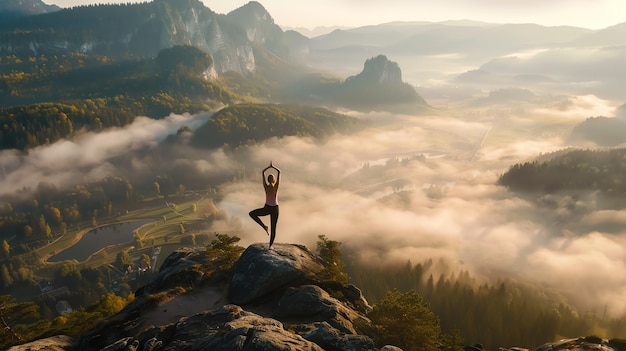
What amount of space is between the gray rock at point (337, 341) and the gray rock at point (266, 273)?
46.3 ft

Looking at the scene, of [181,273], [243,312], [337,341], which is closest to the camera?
[337,341]

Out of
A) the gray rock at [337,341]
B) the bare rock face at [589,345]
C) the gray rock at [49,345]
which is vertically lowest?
the bare rock face at [589,345]

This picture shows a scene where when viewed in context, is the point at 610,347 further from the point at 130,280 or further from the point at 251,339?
the point at 130,280

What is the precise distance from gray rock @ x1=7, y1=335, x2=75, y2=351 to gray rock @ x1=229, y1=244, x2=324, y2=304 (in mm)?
15522

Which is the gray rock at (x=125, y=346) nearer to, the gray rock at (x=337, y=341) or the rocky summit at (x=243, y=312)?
the rocky summit at (x=243, y=312)

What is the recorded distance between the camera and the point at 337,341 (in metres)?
25.1

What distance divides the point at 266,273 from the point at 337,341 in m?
16.1

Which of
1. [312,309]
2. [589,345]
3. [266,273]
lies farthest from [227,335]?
[589,345]

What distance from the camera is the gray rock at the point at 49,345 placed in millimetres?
29962

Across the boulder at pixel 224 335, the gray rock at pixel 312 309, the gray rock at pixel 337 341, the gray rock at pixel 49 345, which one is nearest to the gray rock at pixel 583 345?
the gray rock at pixel 312 309

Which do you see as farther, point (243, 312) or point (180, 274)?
point (180, 274)

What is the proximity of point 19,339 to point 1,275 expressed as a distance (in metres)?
201

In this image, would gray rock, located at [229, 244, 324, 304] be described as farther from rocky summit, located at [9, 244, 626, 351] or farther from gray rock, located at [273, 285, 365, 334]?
gray rock, located at [273, 285, 365, 334]

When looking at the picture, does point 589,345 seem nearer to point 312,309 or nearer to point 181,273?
point 312,309
